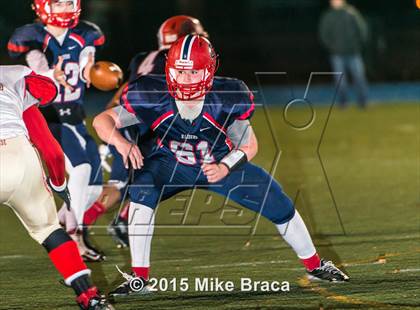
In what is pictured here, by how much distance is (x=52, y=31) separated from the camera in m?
6.97

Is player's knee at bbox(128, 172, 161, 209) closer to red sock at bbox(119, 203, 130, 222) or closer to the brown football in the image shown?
the brown football

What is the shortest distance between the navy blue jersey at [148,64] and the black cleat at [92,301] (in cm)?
235

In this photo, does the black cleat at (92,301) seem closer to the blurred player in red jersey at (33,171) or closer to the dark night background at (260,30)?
the blurred player in red jersey at (33,171)

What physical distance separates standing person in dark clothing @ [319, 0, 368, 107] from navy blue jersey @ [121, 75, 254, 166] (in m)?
9.12

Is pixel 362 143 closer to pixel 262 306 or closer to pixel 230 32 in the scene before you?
pixel 262 306

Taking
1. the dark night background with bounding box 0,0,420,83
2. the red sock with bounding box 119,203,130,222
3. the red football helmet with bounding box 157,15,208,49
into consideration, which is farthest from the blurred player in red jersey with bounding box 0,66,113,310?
the dark night background with bounding box 0,0,420,83

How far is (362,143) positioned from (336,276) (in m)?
6.01

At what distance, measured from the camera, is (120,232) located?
7211 millimetres

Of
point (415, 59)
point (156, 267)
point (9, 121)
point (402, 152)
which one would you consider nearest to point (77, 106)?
point (156, 267)

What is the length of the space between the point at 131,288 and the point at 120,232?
1.58m

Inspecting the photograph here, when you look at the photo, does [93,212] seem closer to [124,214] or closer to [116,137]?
[124,214]

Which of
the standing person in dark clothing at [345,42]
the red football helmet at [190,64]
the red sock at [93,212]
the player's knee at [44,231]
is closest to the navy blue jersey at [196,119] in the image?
the red football helmet at [190,64]

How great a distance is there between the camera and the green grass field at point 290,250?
5527 millimetres

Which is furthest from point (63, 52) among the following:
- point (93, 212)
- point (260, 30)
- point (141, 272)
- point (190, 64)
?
point (260, 30)
